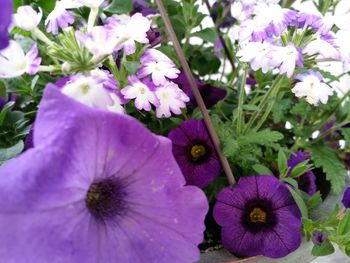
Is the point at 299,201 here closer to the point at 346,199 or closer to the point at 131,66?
the point at 346,199

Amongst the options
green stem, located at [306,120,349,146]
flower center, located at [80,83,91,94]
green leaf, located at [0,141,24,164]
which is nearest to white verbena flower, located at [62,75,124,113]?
flower center, located at [80,83,91,94]

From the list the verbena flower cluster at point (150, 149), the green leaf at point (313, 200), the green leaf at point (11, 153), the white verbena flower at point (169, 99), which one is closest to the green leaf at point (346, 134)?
the verbena flower cluster at point (150, 149)

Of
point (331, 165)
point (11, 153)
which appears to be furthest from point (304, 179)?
point (11, 153)

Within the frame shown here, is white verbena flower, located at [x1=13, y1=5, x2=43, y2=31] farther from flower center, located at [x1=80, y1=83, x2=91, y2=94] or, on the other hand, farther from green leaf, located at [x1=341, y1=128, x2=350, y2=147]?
green leaf, located at [x1=341, y1=128, x2=350, y2=147]

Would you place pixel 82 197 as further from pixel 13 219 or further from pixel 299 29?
pixel 299 29

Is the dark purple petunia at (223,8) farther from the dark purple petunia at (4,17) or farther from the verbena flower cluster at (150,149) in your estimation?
the dark purple petunia at (4,17)
